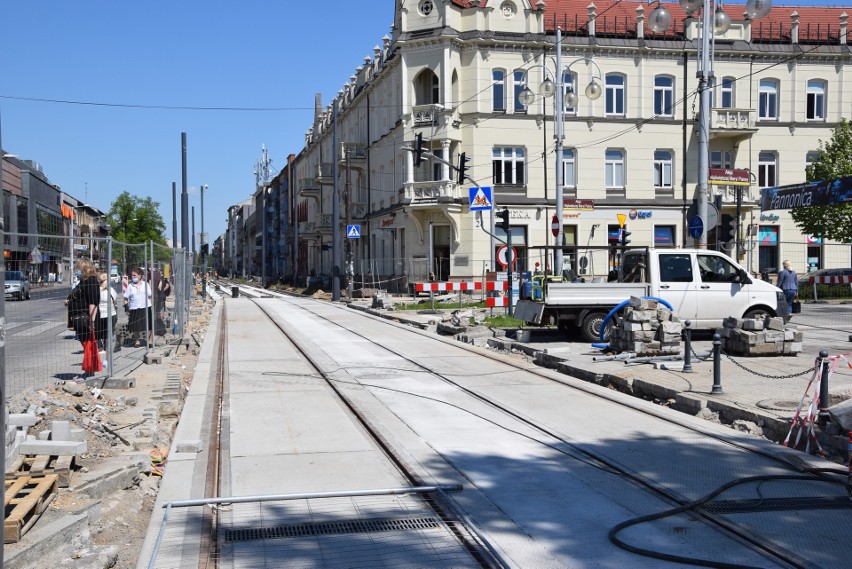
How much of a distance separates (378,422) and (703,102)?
12.5 m

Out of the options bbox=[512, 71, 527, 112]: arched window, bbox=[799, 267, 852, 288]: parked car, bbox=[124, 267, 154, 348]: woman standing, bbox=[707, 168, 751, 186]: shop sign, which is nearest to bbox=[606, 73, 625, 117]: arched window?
bbox=[512, 71, 527, 112]: arched window

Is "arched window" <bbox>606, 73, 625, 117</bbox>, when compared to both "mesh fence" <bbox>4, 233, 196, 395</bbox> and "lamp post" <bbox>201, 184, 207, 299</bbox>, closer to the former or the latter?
"lamp post" <bbox>201, 184, 207, 299</bbox>

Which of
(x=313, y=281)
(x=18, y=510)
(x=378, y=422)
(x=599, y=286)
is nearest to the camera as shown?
(x=18, y=510)

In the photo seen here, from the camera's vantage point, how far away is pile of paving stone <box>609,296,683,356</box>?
1433 centimetres

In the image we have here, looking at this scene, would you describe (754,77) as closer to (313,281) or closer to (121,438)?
(313,281)

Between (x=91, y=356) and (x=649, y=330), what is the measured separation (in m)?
9.08

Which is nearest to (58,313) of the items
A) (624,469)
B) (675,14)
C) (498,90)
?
(624,469)

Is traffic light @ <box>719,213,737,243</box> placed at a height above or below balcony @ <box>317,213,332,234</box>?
below

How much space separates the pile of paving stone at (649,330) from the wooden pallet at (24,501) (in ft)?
34.3

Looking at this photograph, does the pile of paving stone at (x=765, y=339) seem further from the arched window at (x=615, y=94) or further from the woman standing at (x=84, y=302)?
the arched window at (x=615, y=94)

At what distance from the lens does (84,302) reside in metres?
11.8

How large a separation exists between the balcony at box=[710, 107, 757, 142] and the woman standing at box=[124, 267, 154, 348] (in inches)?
1299

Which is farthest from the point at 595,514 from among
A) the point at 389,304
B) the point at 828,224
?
the point at 828,224

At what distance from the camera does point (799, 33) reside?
4397 cm
